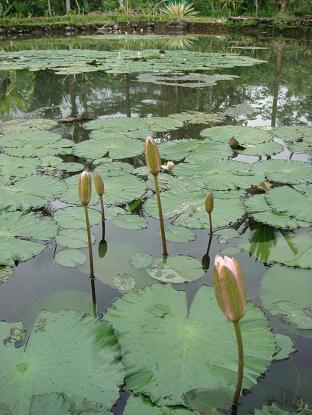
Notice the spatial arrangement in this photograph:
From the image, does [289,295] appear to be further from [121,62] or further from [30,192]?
[121,62]

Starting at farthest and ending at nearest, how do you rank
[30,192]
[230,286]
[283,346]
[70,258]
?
1. [30,192]
2. [70,258]
3. [283,346]
4. [230,286]

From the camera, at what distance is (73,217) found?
97.4 inches

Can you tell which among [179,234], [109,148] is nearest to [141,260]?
[179,234]

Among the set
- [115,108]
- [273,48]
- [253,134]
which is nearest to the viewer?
[253,134]

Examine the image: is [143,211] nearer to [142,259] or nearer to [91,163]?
[142,259]

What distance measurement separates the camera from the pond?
1.34 m

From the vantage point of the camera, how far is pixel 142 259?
210 cm

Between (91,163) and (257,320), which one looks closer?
(257,320)

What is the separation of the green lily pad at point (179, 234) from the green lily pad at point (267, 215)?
40 centimetres

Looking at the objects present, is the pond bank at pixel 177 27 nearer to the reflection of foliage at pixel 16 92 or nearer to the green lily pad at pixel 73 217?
the reflection of foliage at pixel 16 92

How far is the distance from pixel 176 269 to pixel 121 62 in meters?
7.83

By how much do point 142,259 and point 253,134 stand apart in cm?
221

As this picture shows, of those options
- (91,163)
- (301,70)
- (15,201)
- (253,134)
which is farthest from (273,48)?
(15,201)

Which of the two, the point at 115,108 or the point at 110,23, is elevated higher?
the point at 110,23
